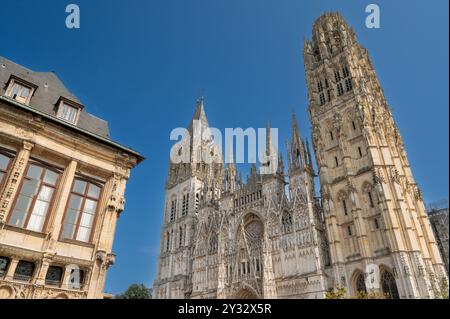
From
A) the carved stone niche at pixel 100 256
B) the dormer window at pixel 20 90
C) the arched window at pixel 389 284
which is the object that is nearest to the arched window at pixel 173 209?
the arched window at pixel 389 284

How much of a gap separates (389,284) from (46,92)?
2987 centimetres

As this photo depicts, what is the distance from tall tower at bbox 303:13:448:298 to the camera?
2681 cm

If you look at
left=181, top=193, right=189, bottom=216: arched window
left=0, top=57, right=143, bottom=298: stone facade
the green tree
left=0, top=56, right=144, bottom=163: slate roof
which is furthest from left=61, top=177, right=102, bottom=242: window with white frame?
the green tree

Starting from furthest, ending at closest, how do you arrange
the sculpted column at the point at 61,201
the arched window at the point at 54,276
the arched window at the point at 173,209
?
the arched window at the point at 173,209 < the sculpted column at the point at 61,201 < the arched window at the point at 54,276

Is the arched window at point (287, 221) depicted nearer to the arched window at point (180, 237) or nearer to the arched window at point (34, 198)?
the arched window at point (180, 237)

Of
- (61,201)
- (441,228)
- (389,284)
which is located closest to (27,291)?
(61,201)

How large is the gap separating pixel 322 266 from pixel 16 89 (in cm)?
2834

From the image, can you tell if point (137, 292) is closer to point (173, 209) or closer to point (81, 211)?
point (173, 209)

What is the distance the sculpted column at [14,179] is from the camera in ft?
39.8

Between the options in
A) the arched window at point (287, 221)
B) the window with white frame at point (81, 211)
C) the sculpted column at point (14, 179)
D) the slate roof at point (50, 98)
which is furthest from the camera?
the arched window at point (287, 221)

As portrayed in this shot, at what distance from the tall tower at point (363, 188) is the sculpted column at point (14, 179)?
26914 mm

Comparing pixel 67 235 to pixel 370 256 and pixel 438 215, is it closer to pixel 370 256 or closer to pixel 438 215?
pixel 370 256

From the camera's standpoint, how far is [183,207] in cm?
4972
